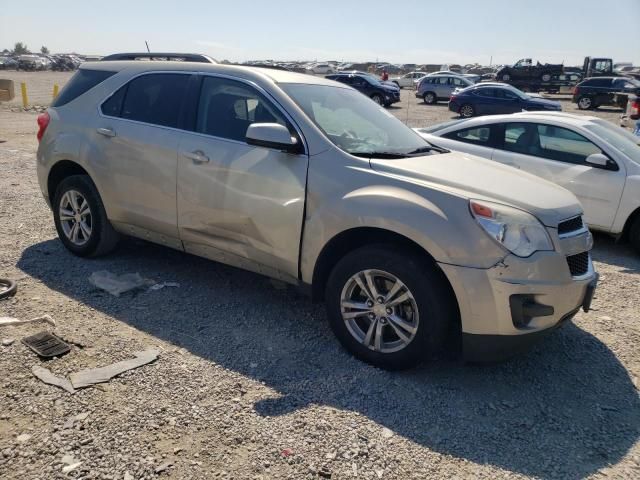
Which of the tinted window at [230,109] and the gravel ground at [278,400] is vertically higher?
the tinted window at [230,109]

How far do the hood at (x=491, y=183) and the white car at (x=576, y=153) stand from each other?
288 centimetres

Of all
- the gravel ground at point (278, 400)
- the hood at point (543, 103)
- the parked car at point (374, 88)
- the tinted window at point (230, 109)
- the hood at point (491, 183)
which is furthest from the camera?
the parked car at point (374, 88)

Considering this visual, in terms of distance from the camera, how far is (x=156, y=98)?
451 centimetres

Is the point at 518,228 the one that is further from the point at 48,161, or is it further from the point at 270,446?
the point at 48,161

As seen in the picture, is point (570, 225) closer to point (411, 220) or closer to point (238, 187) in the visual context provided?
point (411, 220)

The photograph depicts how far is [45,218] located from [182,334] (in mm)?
3579

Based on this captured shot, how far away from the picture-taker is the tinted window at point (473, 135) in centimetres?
707

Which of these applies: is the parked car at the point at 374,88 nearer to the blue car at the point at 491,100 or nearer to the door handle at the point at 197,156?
the blue car at the point at 491,100

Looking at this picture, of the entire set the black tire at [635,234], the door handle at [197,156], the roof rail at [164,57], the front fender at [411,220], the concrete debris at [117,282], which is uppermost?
the roof rail at [164,57]

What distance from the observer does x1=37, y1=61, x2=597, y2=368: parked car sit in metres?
3.10

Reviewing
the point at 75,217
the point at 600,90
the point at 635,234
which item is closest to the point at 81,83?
the point at 75,217

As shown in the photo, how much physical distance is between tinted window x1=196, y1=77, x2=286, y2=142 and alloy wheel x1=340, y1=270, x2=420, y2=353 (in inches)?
50.4

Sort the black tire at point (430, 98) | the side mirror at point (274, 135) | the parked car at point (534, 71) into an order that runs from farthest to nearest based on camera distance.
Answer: the parked car at point (534, 71) < the black tire at point (430, 98) < the side mirror at point (274, 135)

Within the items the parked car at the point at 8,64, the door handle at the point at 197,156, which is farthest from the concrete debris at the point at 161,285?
the parked car at the point at 8,64
